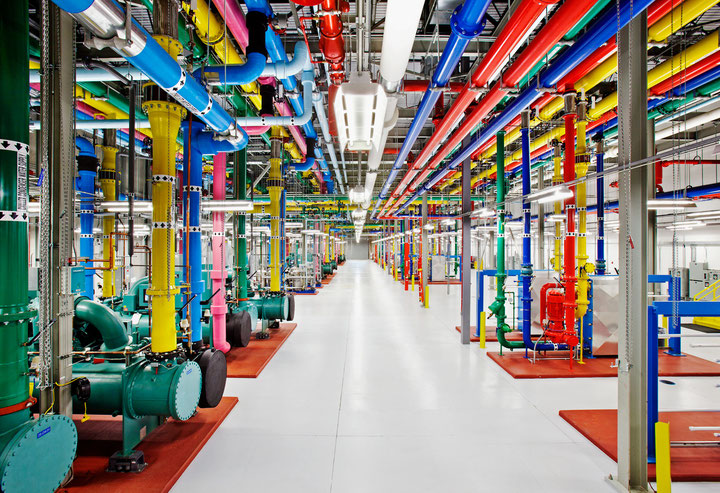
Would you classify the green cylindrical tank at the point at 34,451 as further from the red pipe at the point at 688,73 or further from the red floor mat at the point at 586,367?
the red pipe at the point at 688,73

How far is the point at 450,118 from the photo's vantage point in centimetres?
448

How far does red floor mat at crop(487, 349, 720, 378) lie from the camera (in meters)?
5.28

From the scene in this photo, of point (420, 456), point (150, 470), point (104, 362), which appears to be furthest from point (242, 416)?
point (420, 456)

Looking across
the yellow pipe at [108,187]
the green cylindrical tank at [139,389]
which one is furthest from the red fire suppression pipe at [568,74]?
the yellow pipe at [108,187]

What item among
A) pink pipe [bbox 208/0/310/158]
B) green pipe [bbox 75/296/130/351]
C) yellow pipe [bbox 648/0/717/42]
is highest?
pink pipe [bbox 208/0/310/158]

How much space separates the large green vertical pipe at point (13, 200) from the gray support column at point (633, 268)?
14.3 ft

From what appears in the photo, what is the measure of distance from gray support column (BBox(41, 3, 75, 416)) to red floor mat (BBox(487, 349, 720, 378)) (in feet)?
17.7

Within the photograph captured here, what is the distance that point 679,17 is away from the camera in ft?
11.0

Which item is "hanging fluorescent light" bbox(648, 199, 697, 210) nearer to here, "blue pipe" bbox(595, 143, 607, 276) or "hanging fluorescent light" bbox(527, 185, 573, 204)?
"hanging fluorescent light" bbox(527, 185, 573, 204)

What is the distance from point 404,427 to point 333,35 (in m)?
3.94

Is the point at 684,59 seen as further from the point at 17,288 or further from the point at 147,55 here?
the point at 17,288

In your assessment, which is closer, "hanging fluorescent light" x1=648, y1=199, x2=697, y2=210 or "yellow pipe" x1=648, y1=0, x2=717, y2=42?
"yellow pipe" x1=648, y1=0, x2=717, y2=42

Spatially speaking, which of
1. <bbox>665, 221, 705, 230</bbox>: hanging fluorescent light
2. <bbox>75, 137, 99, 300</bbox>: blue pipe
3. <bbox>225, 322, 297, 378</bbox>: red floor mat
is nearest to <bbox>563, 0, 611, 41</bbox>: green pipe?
<bbox>665, 221, 705, 230</bbox>: hanging fluorescent light

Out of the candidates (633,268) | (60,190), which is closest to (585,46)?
(633,268)
